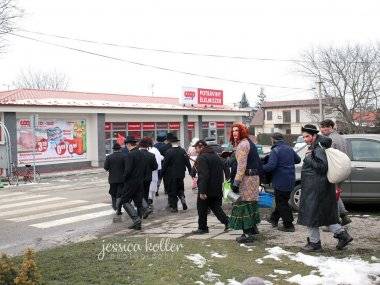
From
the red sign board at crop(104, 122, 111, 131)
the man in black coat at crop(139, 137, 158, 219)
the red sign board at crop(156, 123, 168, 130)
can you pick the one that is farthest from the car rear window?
the red sign board at crop(156, 123, 168, 130)

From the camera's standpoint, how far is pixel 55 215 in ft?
36.4

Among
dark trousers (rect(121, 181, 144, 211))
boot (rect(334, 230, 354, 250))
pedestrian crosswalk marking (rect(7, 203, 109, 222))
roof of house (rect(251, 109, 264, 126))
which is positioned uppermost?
roof of house (rect(251, 109, 264, 126))

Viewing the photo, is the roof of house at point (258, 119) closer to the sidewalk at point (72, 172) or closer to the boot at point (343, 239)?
the sidewalk at point (72, 172)

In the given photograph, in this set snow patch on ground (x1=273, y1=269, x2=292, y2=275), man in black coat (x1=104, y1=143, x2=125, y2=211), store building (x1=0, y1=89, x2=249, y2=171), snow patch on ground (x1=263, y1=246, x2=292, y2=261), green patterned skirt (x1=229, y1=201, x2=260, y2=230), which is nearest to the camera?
snow patch on ground (x1=273, y1=269, x2=292, y2=275)

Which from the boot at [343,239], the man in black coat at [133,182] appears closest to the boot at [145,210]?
the man in black coat at [133,182]

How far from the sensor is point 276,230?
7848 mm

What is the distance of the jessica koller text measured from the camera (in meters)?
6.20

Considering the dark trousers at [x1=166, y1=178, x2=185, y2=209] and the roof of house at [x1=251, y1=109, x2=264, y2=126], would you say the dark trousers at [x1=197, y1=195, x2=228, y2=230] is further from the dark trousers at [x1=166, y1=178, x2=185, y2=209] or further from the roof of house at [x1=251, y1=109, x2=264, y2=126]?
the roof of house at [x1=251, y1=109, x2=264, y2=126]

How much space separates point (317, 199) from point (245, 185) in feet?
3.85

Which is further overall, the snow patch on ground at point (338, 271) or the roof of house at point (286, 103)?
the roof of house at point (286, 103)

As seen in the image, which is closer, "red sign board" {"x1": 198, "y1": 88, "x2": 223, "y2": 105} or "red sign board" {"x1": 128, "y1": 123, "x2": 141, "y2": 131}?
"red sign board" {"x1": 128, "y1": 123, "x2": 141, "y2": 131}

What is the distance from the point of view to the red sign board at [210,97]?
35906mm

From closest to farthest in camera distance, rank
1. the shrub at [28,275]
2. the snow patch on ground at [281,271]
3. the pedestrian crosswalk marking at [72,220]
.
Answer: the shrub at [28,275] < the snow patch on ground at [281,271] < the pedestrian crosswalk marking at [72,220]

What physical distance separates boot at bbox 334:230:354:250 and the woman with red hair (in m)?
1.23
